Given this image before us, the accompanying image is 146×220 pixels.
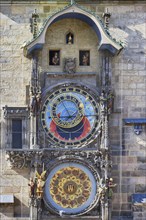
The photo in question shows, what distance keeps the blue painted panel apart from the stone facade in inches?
4.2

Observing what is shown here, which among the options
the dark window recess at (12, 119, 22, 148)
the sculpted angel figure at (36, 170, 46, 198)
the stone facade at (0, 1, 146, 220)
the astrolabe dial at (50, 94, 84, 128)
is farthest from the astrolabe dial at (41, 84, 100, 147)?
the sculpted angel figure at (36, 170, 46, 198)

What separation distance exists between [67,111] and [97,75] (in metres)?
0.90

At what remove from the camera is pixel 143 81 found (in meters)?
13.8

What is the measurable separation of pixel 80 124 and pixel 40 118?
0.74 metres

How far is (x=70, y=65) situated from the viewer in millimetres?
13672

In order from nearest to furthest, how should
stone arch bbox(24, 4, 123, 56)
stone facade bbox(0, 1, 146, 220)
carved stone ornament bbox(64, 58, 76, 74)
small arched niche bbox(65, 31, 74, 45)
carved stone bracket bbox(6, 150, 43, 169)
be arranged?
carved stone bracket bbox(6, 150, 43, 169) < stone arch bbox(24, 4, 123, 56) < stone facade bbox(0, 1, 146, 220) < carved stone ornament bbox(64, 58, 76, 74) < small arched niche bbox(65, 31, 74, 45)

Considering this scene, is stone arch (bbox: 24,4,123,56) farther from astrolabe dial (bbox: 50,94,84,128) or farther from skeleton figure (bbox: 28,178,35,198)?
skeleton figure (bbox: 28,178,35,198)

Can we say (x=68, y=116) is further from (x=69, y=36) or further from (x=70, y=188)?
(x=69, y=36)

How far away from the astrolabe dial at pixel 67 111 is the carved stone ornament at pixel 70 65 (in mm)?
474

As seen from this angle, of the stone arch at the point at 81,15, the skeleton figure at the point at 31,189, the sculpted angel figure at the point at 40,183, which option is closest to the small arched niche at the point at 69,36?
the stone arch at the point at 81,15

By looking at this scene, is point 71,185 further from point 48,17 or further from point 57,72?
point 48,17

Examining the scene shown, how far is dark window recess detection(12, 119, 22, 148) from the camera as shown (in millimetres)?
13492

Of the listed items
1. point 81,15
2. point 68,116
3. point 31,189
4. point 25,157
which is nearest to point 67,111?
point 68,116

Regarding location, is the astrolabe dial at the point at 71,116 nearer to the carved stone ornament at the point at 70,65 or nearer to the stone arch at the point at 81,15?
the carved stone ornament at the point at 70,65
